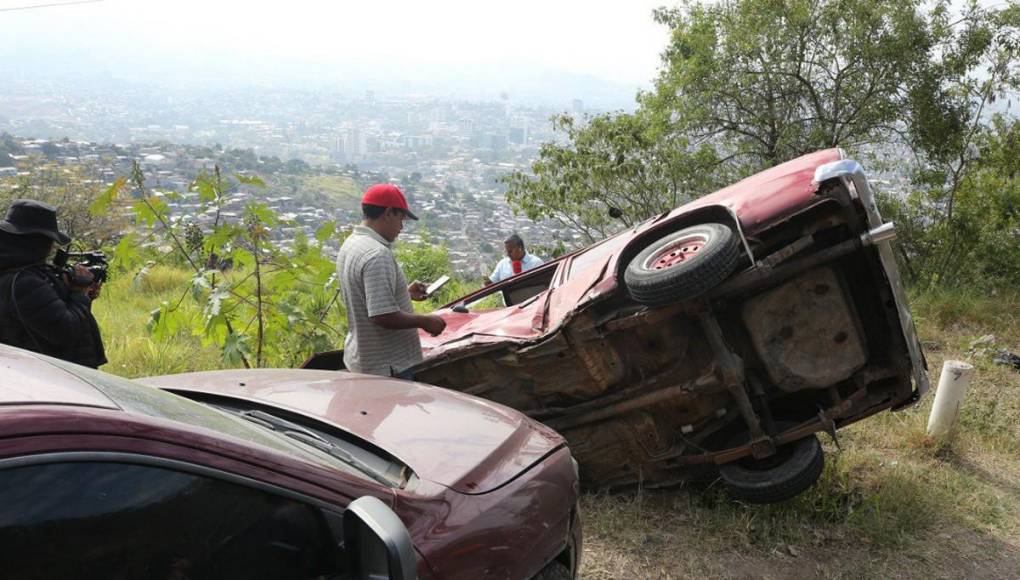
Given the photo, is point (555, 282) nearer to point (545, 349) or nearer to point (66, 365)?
point (545, 349)

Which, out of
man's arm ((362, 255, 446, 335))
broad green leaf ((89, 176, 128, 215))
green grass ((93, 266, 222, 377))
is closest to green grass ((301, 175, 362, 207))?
green grass ((93, 266, 222, 377))

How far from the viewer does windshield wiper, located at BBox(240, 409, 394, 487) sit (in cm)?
239

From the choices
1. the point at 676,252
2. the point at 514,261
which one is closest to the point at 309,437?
the point at 676,252

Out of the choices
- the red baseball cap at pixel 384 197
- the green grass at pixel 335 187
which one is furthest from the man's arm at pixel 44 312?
the green grass at pixel 335 187

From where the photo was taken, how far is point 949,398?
17.6 feet

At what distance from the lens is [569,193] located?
13086mm

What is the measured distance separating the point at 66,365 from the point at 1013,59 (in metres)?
12.6

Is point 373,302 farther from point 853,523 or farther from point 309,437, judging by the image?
point 853,523

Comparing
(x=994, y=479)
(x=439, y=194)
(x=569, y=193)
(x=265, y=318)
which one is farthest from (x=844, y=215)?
(x=439, y=194)

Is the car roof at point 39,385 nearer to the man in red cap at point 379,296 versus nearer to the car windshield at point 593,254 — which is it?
the man in red cap at point 379,296

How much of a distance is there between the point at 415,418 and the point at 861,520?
8.98 ft

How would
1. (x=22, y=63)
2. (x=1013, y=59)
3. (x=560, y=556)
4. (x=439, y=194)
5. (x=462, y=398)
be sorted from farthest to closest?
(x=22, y=63) → (x=439, y=194) → (x=1013, y=59) → (x=462, y=398) → (x=560, y=556)

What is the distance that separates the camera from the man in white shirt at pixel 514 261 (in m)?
8.33

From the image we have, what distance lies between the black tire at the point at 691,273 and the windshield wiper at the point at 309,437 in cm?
Answer: 180
